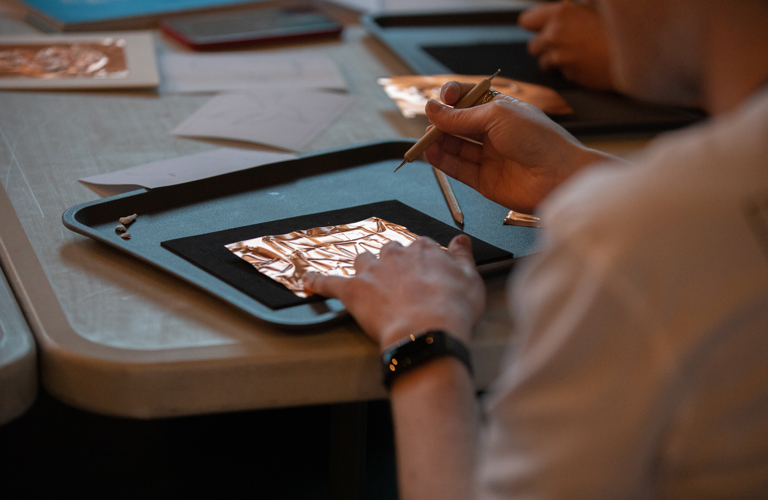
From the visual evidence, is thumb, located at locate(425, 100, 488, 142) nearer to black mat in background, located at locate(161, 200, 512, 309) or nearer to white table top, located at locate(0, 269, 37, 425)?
black mat in background, located at locate(161, 200, 512, 309)

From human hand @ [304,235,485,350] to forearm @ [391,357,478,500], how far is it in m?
0.04

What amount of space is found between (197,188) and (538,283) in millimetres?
585

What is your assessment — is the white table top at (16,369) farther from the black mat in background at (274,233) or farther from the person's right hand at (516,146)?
the person's right hand at (516,146)

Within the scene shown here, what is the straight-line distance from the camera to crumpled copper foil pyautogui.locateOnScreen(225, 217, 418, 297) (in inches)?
27.1

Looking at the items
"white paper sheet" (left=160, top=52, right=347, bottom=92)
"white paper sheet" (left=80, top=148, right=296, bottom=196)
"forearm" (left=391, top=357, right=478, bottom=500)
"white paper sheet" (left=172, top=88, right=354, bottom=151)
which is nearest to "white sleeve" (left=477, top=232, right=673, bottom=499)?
"forearm" (left=391, top=357, right=478, bottom=500)

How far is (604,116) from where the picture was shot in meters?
1.25

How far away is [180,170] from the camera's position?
955 millimetres

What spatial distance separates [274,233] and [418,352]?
27 centimetres

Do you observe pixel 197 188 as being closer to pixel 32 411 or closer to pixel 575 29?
pixel 32 411

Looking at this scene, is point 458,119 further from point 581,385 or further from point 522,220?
point 581,385

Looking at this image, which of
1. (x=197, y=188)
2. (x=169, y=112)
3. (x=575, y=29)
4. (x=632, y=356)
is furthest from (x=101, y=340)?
(x=575, y=29)

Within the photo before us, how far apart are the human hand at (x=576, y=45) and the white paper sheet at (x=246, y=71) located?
45cm

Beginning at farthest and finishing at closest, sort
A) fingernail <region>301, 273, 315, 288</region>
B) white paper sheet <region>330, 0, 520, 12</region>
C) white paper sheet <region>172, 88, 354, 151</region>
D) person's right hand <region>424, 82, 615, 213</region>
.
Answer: white paper sheet <region>330, 0, 520, 12</region>, white paper sheet <region>172, 88, 354, 151</region>, person's right hand <region>424, 82, 615, 213</region>, fingernail <region>301, 273, 315, 288</region>

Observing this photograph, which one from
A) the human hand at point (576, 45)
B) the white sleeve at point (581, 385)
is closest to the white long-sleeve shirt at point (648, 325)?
the white sleeve at point (581, 385)
